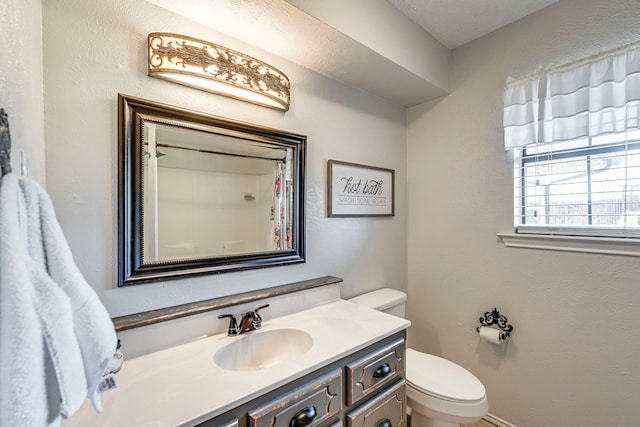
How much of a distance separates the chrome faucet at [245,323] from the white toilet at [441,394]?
865 millimetres

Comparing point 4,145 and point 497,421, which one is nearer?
point 4,145

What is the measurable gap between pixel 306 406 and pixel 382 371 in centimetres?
41

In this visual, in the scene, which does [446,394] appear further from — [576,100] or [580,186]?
[576,100]

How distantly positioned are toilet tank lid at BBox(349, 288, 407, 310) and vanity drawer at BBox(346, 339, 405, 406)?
43cm

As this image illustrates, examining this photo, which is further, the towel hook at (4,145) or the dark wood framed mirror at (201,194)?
the dark wood framed mirror at (201,194)

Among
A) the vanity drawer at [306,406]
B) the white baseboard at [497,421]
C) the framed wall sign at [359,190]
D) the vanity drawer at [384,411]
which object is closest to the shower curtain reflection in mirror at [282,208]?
the framed wall sign at [359,190]

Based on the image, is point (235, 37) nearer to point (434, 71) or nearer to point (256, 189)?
point (256, 189)

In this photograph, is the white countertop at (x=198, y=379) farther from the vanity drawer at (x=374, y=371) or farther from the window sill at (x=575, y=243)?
the window sill at (x=575, y=243)

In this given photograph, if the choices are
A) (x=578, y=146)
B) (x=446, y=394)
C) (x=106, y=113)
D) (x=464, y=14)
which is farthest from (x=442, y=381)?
(x=464, y=14)

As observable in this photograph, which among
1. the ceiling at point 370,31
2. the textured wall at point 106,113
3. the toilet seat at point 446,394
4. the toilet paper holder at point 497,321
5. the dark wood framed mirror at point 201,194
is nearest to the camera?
the textured wall at point 106,113

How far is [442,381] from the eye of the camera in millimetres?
1422

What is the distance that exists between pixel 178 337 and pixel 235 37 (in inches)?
54.5

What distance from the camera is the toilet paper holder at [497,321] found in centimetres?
166

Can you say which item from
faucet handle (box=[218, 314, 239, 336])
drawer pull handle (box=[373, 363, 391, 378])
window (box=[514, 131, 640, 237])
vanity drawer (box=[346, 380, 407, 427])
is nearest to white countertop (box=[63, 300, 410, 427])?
faucet handle (box=[218, 314, 239, 336])
